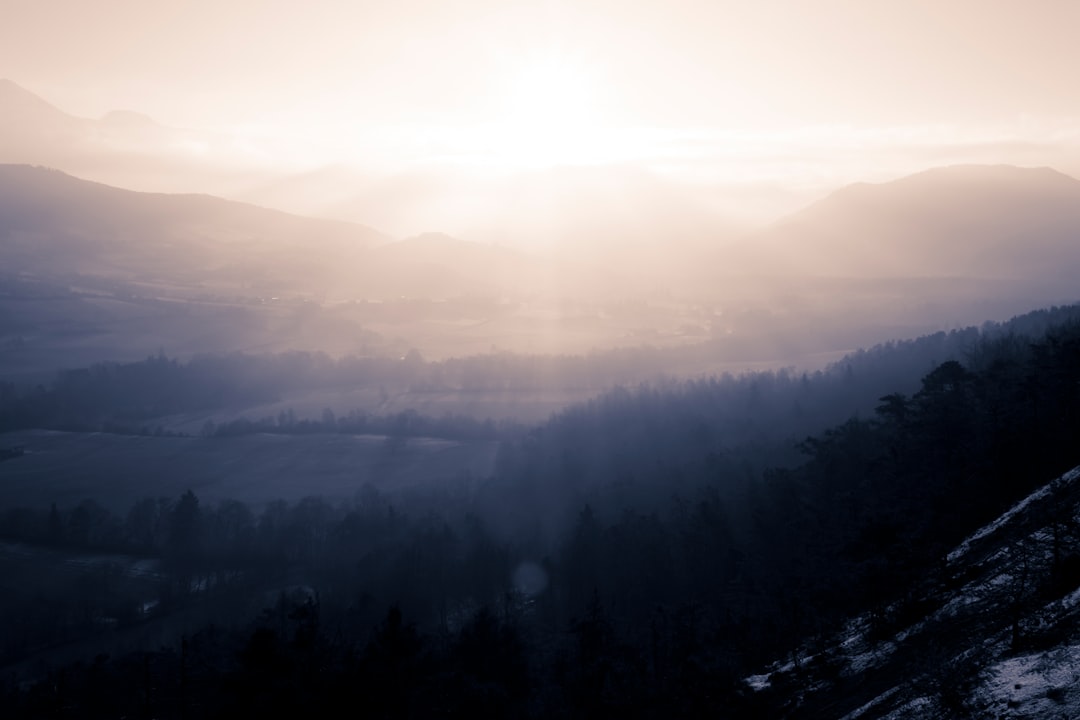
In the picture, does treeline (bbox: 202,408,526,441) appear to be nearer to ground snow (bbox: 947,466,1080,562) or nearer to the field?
the field

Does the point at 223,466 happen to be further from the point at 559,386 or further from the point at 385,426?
the point at 559,386

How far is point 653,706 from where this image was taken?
3453 cm

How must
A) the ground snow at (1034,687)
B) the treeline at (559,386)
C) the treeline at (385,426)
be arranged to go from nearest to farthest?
the ground snow at (1034,687) → the treeline at (559,386) → the treeline at (385,426)

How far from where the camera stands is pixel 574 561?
69500 millimetres

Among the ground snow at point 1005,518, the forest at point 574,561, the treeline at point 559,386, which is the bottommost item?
the forest at point 574,561

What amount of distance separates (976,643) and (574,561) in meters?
47.0

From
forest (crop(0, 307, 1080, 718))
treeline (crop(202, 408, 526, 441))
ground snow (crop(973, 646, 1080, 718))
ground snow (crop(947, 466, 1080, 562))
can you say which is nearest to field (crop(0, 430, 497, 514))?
treeline (crop(202, 408, 526, 441))

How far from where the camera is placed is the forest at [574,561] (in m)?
35.6

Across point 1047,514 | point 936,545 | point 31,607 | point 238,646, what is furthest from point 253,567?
point 1047,514

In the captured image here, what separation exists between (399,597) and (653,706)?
36727 mm

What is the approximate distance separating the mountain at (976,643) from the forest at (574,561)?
0.75 m

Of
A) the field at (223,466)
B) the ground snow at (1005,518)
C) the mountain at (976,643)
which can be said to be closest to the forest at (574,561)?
the mountain at (976,643)

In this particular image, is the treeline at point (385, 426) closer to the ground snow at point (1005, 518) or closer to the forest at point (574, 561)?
the forest at point (574, 561)

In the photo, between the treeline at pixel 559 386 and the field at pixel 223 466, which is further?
the treeline at pixel 559 386
